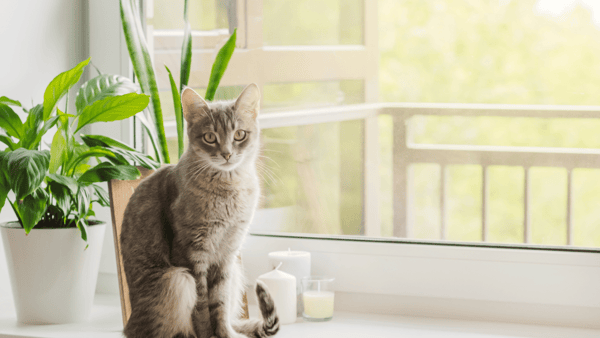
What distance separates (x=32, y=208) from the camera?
972 mm

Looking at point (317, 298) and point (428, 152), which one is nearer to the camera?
point (317, 298)

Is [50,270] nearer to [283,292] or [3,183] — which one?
[3,183]

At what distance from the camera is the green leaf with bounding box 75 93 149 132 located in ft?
3.28

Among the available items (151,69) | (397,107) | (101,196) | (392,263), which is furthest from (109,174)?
(397,107)

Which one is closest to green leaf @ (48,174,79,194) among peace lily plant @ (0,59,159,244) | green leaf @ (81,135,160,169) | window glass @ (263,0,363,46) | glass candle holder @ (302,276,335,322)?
peace lily plant @ (0,59,159,244)

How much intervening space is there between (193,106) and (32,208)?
13.8 inches

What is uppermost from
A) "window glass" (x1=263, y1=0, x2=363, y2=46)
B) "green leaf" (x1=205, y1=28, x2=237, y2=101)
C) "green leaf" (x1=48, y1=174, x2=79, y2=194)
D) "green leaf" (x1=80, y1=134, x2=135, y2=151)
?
"window glass" (x1=263, y1=0, x2=363, y2=46)

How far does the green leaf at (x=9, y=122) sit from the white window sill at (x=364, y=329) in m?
0.41

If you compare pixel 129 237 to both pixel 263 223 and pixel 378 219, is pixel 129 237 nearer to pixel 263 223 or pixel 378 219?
pixel 263 223

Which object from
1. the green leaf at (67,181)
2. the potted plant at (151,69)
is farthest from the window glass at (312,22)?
the green leaf at (67,181)

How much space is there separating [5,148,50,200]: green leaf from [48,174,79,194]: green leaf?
2.1 inches

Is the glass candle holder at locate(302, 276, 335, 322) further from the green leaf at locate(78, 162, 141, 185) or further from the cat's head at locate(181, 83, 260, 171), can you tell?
the green leaf at locate(78, 162, 141, 185)

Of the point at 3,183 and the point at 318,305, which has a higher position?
the point at 3,183

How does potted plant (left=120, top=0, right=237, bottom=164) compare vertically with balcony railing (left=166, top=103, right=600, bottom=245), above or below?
above
